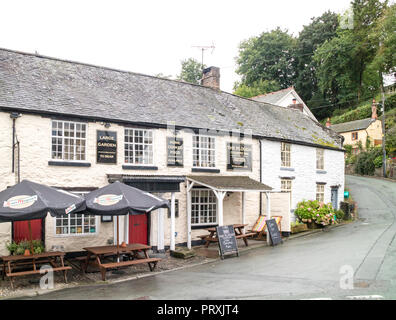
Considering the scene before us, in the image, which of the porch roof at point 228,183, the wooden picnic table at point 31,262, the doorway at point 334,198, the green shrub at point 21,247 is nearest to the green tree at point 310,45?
the doorway at point 334,198

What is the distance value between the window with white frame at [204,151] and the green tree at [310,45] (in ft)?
136

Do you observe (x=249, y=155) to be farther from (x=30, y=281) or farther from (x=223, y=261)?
(x=30, y=281)

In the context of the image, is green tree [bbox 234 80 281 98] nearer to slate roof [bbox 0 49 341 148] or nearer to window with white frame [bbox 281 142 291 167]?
slate roof [bbox 0 49 341 148]

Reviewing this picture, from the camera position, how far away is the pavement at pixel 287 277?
27.4ft

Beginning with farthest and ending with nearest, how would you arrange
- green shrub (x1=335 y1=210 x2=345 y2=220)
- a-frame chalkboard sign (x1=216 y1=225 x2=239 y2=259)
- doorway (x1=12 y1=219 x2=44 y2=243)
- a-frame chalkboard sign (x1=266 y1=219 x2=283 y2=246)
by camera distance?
green shrub (x1=335 y1=210 x2=345 y2=220) → a-frame chalkboard sign (x1=266 y1=219 x2=283 y2=246) → a-frame chalkboard sign (x1=216 y1=225 x2=239 y2=259) → doorway (x1=12 y1=219 x2=44 y2=243)

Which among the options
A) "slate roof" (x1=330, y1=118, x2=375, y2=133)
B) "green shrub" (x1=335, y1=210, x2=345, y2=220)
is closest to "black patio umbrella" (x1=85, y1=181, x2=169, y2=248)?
"green shrub" (x1=335, y1=210, x2=345, y2=220)

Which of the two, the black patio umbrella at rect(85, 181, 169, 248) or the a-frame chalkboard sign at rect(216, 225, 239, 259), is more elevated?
the black patio umbrella at rect(85, 181, 169, 248)

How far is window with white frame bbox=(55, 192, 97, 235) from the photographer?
1288 centimetres

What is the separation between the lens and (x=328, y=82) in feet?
166

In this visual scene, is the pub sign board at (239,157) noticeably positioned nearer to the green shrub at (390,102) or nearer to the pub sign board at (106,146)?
the pub sign board at (106,146)

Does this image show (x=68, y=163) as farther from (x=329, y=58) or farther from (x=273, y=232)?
(x=329, y=58)

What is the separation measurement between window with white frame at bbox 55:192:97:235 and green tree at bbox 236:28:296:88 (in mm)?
42570

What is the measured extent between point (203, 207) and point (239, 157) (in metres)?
3.05

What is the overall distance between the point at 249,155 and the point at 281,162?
2.76m
